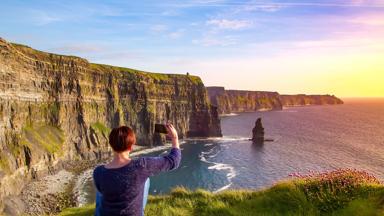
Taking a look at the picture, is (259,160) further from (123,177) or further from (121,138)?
(121,138)

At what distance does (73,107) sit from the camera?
10181 centimetres

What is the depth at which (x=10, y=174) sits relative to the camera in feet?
200

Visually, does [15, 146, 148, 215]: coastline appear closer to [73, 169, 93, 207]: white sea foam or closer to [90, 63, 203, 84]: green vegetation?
[73, 169, 93, 207]: white sea foam

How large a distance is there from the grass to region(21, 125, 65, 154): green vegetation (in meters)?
63.5

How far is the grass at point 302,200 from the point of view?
1298cm

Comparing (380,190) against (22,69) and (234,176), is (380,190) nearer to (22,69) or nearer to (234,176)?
(234,176)

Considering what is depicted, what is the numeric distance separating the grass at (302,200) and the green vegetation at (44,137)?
63.5m

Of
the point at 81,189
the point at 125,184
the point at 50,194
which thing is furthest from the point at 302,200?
the point at 81,189

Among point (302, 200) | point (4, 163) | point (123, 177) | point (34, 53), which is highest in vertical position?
point (34, 53)

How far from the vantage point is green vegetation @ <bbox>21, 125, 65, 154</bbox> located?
2970 inches

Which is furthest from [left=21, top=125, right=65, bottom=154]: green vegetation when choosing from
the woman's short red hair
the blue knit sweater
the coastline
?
the woman's short red hair

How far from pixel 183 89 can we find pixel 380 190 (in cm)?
14813

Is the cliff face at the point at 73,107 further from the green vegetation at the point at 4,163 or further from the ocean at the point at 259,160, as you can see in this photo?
the ocean at the point at 259,160

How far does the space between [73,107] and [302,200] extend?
94812 millimetres
